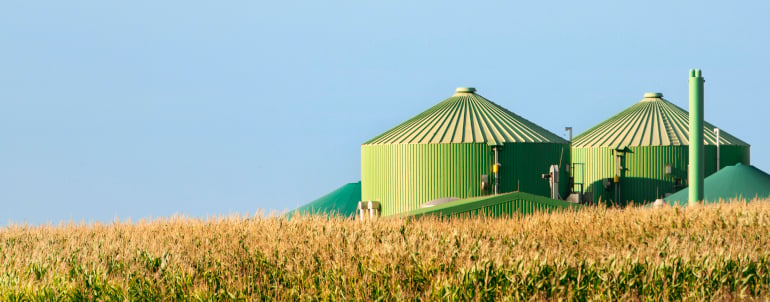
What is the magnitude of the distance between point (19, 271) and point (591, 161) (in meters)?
29.7

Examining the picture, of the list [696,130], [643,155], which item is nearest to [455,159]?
[696,130]

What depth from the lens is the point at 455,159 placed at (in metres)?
32.9

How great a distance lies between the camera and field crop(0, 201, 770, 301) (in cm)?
1327

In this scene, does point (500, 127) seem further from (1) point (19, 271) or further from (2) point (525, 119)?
(1) point (19, 271)

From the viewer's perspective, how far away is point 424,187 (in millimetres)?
32969

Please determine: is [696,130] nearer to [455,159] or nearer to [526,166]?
[526,166]

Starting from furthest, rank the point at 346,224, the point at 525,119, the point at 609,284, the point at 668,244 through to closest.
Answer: the point at 525,119 < the point at 346,224 < the point at 668,244 < the point at 609,284

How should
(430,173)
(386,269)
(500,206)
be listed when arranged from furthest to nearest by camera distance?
(430,173) < (500,206) < (386,269)

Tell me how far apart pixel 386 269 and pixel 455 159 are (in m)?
19.2

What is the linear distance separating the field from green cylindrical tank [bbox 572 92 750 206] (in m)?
20.6

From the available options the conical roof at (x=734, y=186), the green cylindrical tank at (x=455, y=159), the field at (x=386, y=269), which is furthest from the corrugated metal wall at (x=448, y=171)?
the field at (x=386, y=269)

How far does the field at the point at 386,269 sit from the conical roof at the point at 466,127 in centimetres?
1516

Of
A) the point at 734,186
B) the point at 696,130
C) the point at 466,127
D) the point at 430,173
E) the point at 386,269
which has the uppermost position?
the point at 466,127

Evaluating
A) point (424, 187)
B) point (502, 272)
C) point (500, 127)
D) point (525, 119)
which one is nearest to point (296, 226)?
point (502, 272)
